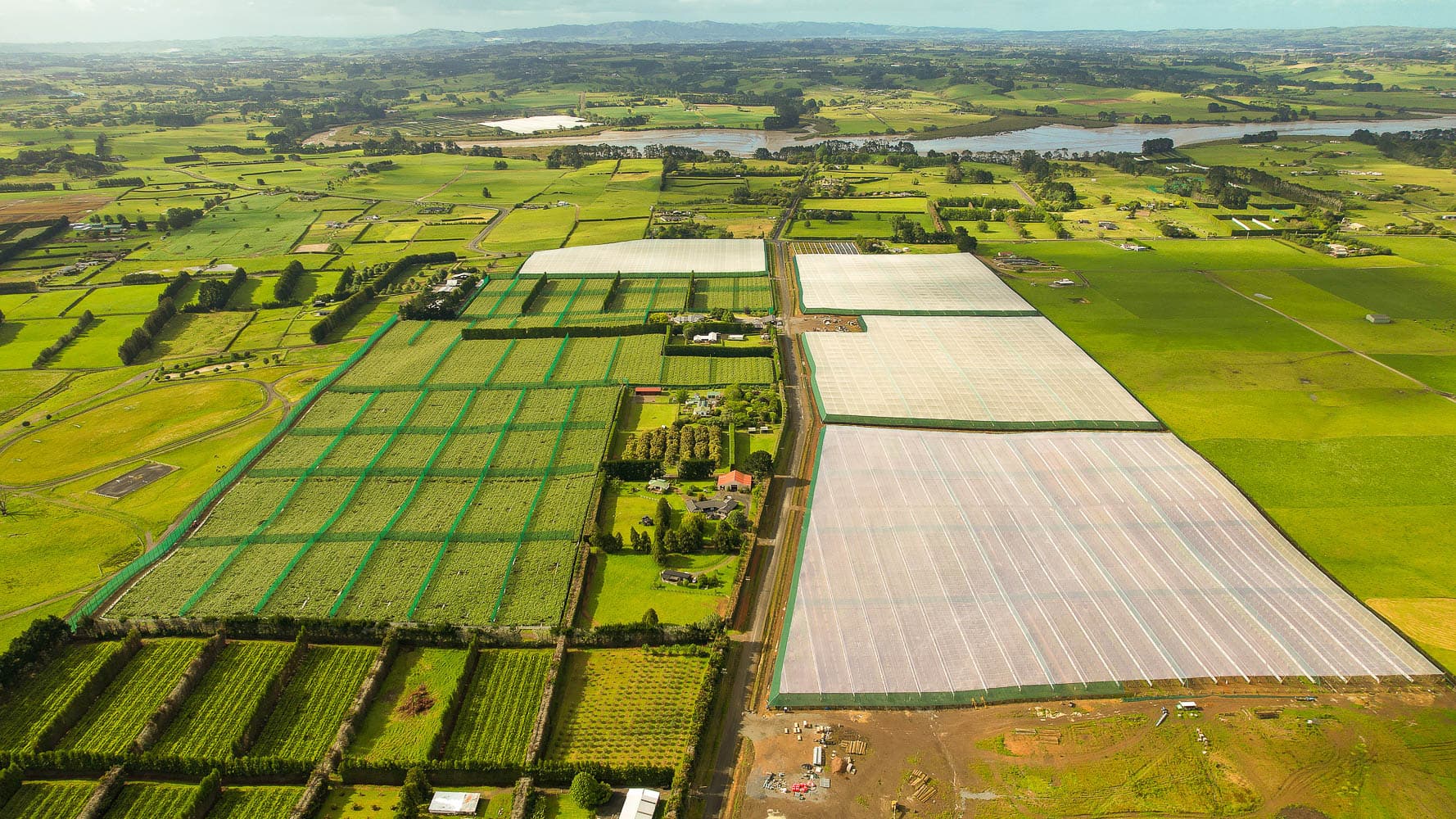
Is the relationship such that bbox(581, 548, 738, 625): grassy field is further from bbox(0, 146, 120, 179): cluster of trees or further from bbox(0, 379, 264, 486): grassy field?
bbox(0, 146, 120, 179): cluster of trees

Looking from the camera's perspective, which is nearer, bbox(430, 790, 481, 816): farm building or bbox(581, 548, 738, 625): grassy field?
bbox(430, 790, 481, 816): farm building

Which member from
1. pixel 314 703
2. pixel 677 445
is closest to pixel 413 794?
pixel 314 703

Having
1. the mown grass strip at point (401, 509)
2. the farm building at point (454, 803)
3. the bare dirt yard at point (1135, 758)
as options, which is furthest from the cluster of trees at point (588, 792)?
the mown grass strip at point (401, 509)

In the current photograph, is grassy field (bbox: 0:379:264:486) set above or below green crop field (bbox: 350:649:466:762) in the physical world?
above

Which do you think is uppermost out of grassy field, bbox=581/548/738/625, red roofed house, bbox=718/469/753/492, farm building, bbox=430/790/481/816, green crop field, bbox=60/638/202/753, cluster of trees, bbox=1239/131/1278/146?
cluster of trees, bbox=1239/131/1278/146

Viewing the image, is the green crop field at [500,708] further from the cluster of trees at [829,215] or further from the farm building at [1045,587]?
the cluster of trees at [829,215]

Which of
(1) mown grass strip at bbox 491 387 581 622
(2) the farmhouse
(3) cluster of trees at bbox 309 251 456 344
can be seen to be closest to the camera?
(1) mown grass strip at bbox 491 387 581 622

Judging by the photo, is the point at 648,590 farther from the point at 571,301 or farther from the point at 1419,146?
the point at 1419,146

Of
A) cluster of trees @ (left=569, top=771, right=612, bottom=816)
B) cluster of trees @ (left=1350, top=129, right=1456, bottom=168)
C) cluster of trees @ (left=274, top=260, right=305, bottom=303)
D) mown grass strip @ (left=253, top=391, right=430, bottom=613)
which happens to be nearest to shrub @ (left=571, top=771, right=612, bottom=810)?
cluster of trees @ (left=569, top=771, right=612, bottom=816)

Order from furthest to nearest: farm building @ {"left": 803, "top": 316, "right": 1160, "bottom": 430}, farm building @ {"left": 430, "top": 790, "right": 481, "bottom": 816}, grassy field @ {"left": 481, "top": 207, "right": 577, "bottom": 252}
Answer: grassy field @ {"left": 481, "top": 207, "right": 577, "bottom": 252} → farm building @ {"left": 803, "top": 316, "right": 1160, "bottom": 430} → farm building @ {"left": 430, "top": 790, "right": 481, "bottom": 816}
